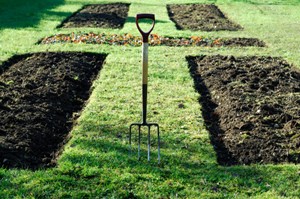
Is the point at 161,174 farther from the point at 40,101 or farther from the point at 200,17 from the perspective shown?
the point at 200,17

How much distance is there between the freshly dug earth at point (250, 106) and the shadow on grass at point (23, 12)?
6.07 m

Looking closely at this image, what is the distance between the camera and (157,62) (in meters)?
9.92

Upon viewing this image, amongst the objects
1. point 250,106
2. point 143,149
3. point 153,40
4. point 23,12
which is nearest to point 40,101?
point 143,149

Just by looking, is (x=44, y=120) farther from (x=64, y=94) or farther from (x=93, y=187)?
(x=93, y=187)

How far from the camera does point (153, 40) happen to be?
11812mm

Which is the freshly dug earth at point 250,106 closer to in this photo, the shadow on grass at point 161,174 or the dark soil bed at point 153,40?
A: the shadow on grass at point 161,174

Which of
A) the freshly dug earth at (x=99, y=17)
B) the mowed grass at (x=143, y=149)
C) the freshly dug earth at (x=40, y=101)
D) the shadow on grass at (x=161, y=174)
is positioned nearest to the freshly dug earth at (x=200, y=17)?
the freshly dug earth at (x=99, y=17)

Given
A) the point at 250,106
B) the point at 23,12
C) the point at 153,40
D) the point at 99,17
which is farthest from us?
the point at 23,12

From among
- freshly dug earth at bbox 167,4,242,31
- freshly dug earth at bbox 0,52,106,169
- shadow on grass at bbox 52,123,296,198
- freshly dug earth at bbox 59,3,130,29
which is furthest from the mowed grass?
freshly dug earth at bbox 167,4,242,31

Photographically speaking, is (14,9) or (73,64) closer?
(73,64)

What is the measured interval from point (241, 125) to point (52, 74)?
Answer: 12.5ft

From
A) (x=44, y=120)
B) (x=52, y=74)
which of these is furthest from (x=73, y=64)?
(x=44, y=120)

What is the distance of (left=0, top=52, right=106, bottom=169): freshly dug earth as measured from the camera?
227 inches

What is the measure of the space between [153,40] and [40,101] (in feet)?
16.4
